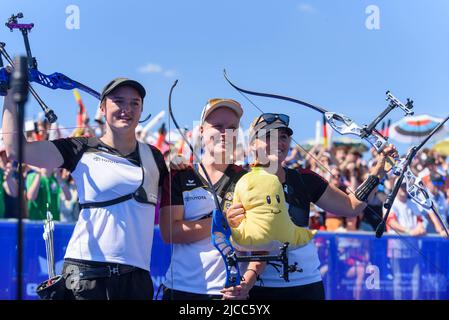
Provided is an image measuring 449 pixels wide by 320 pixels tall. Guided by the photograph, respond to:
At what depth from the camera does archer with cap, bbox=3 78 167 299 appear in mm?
3768

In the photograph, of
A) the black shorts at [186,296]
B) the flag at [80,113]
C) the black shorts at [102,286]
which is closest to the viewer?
the black shorts at [102,286]

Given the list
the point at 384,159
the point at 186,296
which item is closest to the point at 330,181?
the point at 384,159

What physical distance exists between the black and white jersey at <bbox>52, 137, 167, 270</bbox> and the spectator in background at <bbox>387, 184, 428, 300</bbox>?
3960mm

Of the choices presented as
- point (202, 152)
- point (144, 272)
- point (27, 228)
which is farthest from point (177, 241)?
point (27, 228)

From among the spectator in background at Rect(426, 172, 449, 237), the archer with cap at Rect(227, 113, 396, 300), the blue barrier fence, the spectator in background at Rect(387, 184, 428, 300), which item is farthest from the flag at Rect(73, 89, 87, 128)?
the spectator in background at Rect(426, 172, 449, 237)

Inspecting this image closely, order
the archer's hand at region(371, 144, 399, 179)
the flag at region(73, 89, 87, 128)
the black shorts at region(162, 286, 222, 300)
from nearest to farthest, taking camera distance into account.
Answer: the black shorts at region(162, 286, 222, 300), the archer's hand at region(371, 144, 399, 179), the flag at region(73, 89, 87, 128)

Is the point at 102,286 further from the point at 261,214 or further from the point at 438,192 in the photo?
the point at 438,192

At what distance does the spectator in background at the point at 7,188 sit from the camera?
6.89 metres

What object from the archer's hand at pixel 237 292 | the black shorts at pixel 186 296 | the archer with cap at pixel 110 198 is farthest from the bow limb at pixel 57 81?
the archer's hand at pixel 237 292

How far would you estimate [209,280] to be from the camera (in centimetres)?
398

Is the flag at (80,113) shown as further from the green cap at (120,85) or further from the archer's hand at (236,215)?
the archer's hand at (236,215)

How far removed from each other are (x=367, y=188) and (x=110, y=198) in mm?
1522

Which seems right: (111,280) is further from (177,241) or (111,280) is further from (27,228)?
(27,228)

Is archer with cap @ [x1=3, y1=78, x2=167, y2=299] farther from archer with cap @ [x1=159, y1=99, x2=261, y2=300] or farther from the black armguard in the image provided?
the black armguard
